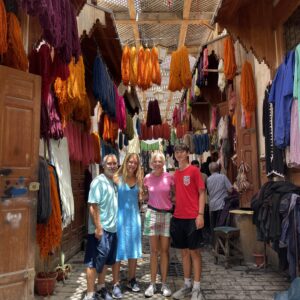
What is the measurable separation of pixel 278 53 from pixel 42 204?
3956 mm

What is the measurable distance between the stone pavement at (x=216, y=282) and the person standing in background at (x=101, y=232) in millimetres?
412

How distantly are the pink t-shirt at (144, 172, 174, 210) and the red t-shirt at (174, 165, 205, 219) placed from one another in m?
0.13

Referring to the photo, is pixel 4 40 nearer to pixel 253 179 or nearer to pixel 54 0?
pixel 54 0

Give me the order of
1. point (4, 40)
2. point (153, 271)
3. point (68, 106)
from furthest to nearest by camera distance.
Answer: point (68, 106), point (153, 271), point (4, 40)

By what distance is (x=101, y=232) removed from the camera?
12.5 ft

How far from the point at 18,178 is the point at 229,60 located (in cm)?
483

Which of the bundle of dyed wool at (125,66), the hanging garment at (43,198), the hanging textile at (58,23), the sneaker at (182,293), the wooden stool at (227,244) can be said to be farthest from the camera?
the bundle of dyed wool at (125,66)

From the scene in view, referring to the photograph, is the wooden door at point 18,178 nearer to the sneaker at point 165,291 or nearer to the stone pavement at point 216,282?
the stone pavement at point 216,282

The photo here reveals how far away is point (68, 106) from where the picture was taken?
14.9ft

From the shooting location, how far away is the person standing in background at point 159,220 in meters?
4.13

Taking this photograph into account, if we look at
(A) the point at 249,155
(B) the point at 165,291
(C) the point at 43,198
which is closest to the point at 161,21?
(A) the point at 249,155

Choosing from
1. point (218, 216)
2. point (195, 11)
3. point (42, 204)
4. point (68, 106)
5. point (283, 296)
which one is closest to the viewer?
point (283, 296)


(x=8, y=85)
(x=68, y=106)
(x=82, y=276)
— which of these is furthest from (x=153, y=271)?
(x=8, y=85)

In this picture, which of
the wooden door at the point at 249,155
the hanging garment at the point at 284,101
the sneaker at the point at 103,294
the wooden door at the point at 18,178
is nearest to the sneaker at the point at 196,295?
the sneaker at the point at 103,294
